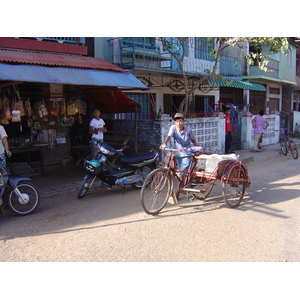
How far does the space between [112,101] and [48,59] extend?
2.77m

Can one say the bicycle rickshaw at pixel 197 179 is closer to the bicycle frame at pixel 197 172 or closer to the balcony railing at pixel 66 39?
the bicycle frame at pixel 197 172

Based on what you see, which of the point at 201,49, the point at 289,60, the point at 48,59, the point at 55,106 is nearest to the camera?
the point at 48,59

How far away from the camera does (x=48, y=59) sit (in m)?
7.79

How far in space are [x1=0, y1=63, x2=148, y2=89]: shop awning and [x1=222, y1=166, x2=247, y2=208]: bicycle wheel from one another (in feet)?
11.4

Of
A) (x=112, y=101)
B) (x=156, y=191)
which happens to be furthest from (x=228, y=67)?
(x=156, y=191)

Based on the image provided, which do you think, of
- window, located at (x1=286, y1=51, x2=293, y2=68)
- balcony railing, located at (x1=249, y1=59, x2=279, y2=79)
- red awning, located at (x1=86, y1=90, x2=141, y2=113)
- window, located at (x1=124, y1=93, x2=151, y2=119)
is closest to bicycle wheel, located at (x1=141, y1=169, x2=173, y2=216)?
red awning, located at (x1=86, y1=90, x2=141, y2=113)

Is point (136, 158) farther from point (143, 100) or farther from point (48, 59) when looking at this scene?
point (143, 100)

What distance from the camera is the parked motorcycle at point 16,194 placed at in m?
5.64

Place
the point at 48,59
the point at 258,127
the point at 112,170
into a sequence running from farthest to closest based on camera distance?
the point at 258,127, the point at 48,59, the point at 112,170

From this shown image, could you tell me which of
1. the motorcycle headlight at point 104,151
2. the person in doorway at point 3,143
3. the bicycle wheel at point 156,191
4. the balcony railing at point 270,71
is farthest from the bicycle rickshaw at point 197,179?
the balcony railing at point 270,71

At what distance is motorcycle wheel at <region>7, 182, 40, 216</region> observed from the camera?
572 cm

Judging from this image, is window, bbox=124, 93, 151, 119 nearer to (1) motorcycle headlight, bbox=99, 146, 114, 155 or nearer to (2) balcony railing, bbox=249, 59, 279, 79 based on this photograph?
(1) motorcycle headlight, bbox=99, 146, 114, 155

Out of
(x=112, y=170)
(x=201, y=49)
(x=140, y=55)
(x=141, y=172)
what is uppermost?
(x=201, y=49)

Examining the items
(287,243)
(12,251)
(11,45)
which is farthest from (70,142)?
(287,243)
